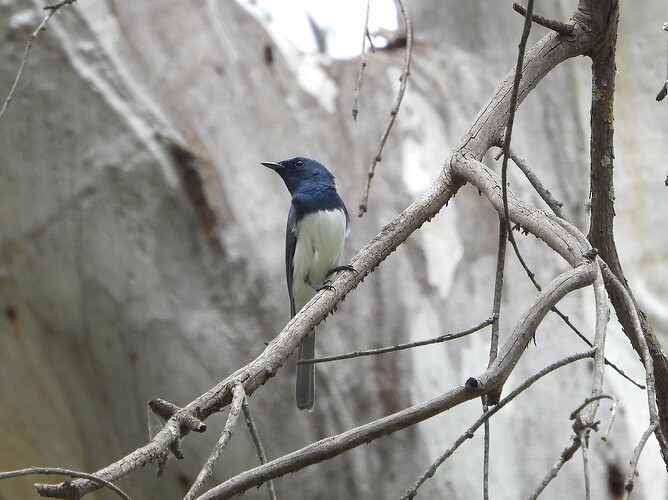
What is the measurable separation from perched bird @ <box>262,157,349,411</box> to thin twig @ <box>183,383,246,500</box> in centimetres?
234

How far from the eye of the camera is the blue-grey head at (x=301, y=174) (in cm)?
418

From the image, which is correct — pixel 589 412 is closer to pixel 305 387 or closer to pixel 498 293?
pixel 498 293

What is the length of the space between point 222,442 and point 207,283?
8.63 ft

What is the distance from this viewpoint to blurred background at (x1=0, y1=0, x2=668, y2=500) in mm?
3949

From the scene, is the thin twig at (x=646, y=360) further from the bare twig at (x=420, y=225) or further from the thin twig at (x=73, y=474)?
the thin twig at (x=73, y=474)

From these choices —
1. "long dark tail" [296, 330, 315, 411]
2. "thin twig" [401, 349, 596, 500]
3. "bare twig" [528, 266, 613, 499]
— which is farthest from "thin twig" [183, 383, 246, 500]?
"long dark tail" [296, 330, 315, 411]

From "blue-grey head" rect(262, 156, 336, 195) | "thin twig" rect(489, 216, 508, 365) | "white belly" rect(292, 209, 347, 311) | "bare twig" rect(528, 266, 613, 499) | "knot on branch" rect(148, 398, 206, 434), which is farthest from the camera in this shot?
"blue-grey head" rect(262, 156, 336, 195)

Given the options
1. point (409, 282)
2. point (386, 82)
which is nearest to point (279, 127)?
point (386, 82)

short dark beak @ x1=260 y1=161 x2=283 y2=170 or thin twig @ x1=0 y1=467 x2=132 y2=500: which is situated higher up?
short dark beak @ x1=260 y1=161 x2=283 y2=170

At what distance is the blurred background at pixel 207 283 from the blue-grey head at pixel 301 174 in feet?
0.57

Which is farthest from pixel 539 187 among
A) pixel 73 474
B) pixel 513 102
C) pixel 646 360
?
pixel 73 474

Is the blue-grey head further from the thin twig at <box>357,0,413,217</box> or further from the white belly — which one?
the thin twig at <box>357,0,413,217</box>

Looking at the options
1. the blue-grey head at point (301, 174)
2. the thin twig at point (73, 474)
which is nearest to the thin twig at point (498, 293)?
the thin twig at point (73, 474)

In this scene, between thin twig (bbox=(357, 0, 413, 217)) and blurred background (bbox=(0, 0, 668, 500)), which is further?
blurred background (bbox=(0, 0, 668, 500))
